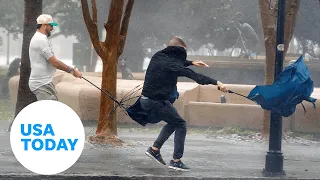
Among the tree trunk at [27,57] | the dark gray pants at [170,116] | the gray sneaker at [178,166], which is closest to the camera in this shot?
the dark gray pants at [170,116]

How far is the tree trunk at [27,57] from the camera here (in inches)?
541

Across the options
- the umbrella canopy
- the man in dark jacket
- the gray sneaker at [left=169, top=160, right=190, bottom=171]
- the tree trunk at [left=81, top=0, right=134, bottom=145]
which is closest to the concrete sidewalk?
the gray sneaker at [left=169, top=160, right=190, bottom=171]

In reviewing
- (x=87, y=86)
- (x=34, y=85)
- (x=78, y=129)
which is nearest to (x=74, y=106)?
(x=87, y=86)

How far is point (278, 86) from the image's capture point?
30.8ft

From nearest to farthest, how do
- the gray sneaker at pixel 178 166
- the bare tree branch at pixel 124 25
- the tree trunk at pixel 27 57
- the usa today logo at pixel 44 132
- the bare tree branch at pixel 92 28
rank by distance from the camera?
the usa today logo at pixel 44 132
the gray sneaker at pixel 178 166
the bare tree branch at pixel 92 28
the bare tree branch at pixel 124 25
the tree trunk at pixel 27 57

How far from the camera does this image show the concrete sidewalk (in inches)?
358

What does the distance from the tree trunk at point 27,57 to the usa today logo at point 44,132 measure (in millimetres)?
6357

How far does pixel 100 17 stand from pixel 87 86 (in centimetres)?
2029

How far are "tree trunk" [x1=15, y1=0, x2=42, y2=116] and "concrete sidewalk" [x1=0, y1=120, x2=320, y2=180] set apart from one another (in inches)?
30.2

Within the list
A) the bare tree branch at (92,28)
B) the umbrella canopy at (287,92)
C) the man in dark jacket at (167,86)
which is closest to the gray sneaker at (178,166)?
the man in dark jacket at (167,86)

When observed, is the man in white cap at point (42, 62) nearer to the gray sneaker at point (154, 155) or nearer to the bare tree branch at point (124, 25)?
the gray sneaker at point (154, 155)

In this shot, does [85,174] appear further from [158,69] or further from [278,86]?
[278,86]

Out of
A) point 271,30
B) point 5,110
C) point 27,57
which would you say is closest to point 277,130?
point 271,30

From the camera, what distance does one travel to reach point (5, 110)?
20859 mm
